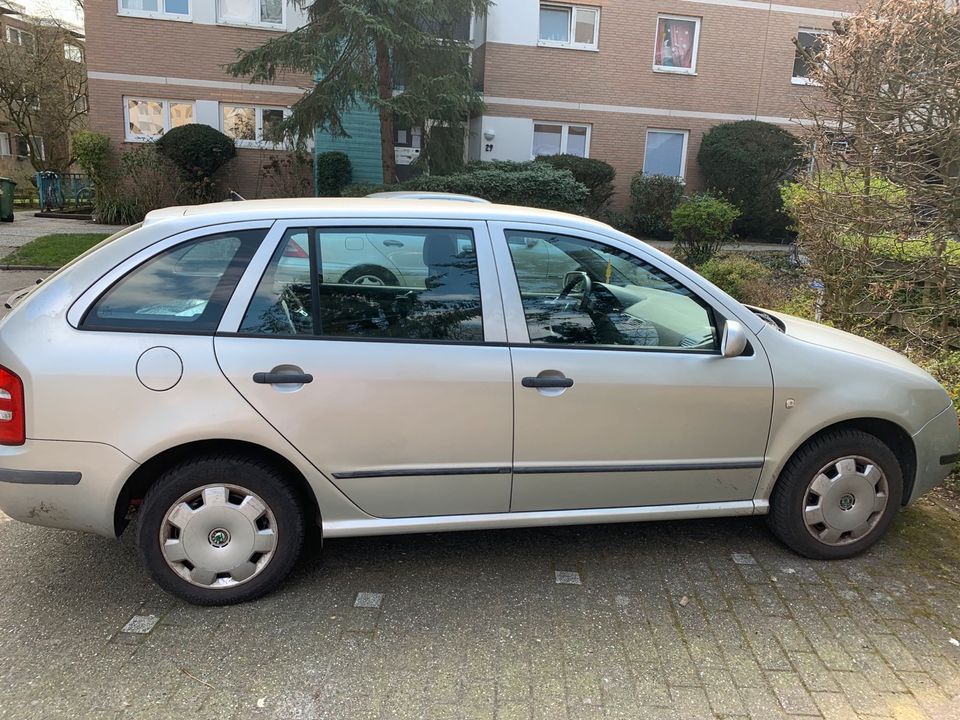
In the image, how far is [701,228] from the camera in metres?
11.8

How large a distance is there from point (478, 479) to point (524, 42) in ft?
55.2

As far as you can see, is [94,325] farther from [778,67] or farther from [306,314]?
[778,67]

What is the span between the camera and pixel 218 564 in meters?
2.90

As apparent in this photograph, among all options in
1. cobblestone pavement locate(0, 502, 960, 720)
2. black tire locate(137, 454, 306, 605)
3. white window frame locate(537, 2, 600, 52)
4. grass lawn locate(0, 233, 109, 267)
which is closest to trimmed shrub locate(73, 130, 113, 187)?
grass lawn locate(0, 233, 109, 267)

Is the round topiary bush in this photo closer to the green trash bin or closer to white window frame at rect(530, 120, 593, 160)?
the green trash bin

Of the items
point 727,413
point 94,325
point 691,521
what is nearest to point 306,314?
point 94,325

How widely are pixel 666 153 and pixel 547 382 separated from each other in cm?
1743

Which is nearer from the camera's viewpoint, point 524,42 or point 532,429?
point 532,429

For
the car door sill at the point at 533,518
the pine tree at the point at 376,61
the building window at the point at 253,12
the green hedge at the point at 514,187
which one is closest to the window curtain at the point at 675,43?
the pine tree at the point at 376,61

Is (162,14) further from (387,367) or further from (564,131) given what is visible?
(387,367)

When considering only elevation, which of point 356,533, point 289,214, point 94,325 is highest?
point 289,214

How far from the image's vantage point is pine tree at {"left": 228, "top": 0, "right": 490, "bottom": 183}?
13.3 m

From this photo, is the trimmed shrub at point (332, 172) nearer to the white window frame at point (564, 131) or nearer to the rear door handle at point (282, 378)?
the white window frame at point (564, 131)

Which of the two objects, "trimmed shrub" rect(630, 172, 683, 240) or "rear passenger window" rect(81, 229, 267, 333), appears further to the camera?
"trimmed shrub" rect(630, 172, 683, 240)
